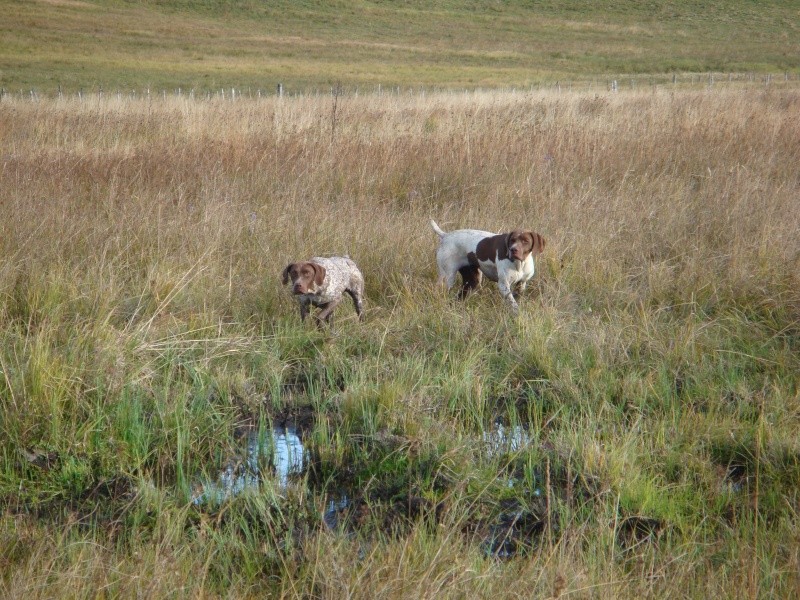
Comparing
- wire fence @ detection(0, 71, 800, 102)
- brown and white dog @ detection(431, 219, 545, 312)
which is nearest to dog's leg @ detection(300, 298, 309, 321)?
brown and white dog @ detection(431, 219, 545, 312)

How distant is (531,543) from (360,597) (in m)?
0.74

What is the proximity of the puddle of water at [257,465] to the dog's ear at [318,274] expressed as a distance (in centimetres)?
116

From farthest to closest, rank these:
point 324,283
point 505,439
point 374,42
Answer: point 374,42 → point 324,283 → point 505,439

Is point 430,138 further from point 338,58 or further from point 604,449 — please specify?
point 338,58

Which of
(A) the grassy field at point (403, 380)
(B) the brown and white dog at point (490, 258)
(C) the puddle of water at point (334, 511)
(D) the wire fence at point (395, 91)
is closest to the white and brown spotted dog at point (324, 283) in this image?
(A) the grassy field at point (403, 380)

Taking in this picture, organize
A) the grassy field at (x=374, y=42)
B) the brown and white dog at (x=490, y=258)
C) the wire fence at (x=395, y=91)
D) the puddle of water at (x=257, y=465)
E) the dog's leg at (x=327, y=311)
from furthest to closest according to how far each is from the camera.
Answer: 1. the grassy field at (x=374, y=42)
2. the wire fence at (x=395, y=91)
3. the brown and white dog at (x=490, y=258)
4. the dog's leg at (x=327, y=311)
5. the puddle of water at (x=257, y=465)

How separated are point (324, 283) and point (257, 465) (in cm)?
159

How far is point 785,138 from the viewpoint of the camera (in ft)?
28.6

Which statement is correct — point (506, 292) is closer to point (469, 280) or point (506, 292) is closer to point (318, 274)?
point (469, 280)

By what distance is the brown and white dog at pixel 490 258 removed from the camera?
16.7 ft

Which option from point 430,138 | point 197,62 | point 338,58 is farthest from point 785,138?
point 338,58

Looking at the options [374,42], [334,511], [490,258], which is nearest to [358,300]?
[490,258]

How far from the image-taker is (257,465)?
3.49 metres

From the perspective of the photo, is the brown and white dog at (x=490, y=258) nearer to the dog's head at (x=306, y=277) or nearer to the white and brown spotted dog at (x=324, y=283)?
the white and brown spotted dog at (x=324, y=283)
